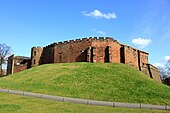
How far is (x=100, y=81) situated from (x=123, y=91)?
4.22 m

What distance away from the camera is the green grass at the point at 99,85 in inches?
784

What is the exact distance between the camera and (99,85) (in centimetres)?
2364

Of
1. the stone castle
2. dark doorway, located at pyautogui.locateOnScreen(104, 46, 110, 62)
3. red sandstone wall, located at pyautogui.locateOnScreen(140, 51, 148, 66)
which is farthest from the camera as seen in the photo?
red sandstone wall, located at pyautogui.locateOnScreen(140, 51, 148, 66)

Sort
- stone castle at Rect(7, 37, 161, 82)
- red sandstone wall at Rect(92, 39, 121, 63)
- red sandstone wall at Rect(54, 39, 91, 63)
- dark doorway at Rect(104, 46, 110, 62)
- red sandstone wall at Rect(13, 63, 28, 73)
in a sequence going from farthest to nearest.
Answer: red sandstone wall at Rect(13, 63, 28, 73)
red sandstone wall at Rect(54, 39, 91, 63)
stone castle at Rect(7, 37, 161, 82)
red sandstone wall at Rect(92, 39, 121, 63)
dark doorway at Rect(104, 46, 110, 62)

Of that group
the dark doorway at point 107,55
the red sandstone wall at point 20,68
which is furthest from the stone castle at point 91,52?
the red sandstone wall at point 20,68

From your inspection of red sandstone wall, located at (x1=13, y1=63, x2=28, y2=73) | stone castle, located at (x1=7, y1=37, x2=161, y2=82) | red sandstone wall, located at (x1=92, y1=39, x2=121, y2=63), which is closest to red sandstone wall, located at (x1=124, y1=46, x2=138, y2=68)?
stone castle, located at (x1=7, y1=37, x2=161, y2=82)

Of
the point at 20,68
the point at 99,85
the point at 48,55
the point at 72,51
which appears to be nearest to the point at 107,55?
the point at 72,51

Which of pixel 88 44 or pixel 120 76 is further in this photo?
pixel 88 44

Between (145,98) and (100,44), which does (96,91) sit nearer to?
(145,98)

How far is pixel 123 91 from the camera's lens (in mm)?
21531

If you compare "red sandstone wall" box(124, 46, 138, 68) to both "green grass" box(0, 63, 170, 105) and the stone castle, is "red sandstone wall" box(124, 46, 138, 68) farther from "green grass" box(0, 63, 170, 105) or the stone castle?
"green grass" box(0, 63, 170, 105)

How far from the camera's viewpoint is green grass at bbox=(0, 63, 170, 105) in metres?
19.9

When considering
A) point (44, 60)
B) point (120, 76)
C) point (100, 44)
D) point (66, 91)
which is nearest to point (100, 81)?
point (120, 76)

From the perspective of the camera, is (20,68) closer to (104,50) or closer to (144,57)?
(104,50)
